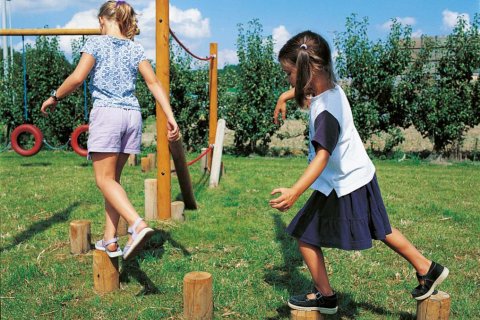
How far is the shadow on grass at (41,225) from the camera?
14.8 feet

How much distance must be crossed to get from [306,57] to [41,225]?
3.57m

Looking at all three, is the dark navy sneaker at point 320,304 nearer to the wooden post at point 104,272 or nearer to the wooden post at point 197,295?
the wooden post at point 197,295

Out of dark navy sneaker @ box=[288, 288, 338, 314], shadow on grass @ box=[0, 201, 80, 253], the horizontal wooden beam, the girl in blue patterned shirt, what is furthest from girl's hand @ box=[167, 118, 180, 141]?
the horizontal wooden beam

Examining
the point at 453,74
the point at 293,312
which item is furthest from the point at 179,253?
the point at 453,74

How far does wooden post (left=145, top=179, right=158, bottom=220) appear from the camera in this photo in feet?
16.1

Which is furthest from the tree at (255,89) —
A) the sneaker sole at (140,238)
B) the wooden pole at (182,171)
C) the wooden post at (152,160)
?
the sneaker sole at (140,238)

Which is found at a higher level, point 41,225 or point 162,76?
point 162,76

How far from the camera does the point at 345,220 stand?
8.49ft

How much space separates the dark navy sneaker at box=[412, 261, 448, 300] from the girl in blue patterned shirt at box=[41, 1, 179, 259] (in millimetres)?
1650

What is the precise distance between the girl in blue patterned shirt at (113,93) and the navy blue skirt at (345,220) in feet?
3.40

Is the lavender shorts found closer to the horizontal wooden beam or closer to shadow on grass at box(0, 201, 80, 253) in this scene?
shadow on grass at box(0, 201, 80, 253)

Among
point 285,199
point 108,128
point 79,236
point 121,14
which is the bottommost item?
point 79,236

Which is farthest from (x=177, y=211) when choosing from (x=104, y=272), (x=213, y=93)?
(x=213, y=93)

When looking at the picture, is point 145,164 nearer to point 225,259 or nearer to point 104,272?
point 225,259
